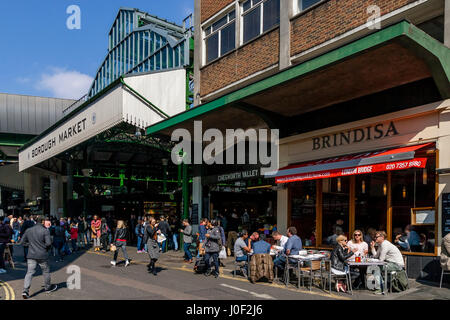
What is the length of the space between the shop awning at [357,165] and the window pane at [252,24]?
5466 millimetres

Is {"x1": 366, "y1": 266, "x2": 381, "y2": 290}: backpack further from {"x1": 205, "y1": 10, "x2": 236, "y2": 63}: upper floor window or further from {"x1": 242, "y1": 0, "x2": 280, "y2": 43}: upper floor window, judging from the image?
{"x1": 205, "y1": 10, "x2": 236, "y2": 63}: upper floor window

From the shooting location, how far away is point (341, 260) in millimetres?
9227

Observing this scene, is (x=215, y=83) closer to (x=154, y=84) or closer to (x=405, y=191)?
(x=154, y=84)

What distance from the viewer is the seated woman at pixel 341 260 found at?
9.16 m

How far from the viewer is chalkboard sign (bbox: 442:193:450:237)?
941 centimetres

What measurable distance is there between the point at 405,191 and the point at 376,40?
14.2ft

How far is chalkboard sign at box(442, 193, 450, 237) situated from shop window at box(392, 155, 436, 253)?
0.42 metres

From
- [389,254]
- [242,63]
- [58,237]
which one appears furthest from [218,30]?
[389,254]

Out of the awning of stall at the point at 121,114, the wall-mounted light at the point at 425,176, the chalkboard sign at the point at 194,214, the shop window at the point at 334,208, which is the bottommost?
the chalkboard sign at the point at 194,214

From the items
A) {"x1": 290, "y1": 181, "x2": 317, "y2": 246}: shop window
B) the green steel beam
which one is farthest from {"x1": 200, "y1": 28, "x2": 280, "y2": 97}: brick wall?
{"x1": 290, "y1": 181, "x2": 317, "y2": 246}: shop window

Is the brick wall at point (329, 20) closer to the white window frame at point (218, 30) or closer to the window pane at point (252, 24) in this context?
the window pane at point (252, 24)

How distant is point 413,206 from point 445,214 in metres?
1.11

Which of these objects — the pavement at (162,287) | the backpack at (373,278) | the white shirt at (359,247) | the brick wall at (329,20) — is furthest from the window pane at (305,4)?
the pavement at (162,287)

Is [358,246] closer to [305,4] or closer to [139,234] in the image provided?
[305,4]
